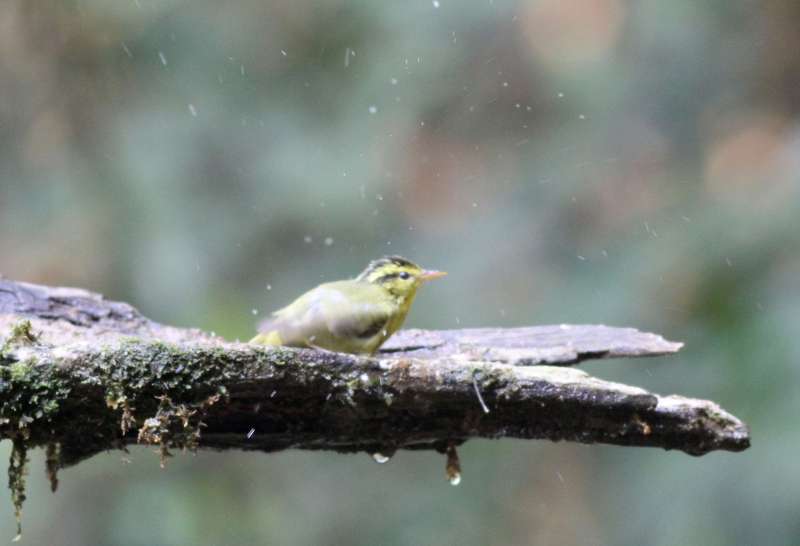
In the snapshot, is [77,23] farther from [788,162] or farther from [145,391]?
[145,391]

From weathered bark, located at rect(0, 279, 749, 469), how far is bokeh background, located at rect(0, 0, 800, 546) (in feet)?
13.6

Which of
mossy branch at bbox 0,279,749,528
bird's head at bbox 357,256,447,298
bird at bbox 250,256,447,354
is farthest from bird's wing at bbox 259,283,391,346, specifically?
mossy branch at bbox 0,279,749,528

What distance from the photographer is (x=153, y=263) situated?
24.9 feet

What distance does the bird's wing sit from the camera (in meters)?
3.62

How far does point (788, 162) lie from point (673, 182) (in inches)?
47.0

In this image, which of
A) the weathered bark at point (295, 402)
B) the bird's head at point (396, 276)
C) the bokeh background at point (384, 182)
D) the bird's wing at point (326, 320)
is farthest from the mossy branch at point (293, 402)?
the bokeh background at point (384, 182)

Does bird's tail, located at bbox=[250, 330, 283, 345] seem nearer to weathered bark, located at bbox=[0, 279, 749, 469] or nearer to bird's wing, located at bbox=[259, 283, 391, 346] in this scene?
bird's wing, located at bbox=[259, 283, 391, 346]

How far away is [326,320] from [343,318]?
Answer: 0.26ft

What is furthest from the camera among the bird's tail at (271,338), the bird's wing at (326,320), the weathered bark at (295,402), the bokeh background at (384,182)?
the bokeh background at (384,182)

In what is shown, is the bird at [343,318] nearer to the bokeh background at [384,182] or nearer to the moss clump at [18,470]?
the moss clump at [18,470]

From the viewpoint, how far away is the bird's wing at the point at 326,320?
3.62m

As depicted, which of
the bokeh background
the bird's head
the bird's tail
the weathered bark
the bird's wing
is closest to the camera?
the weathered bark

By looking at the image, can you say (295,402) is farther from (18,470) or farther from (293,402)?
(18,470)

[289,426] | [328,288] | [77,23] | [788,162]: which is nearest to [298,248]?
[77,23]
